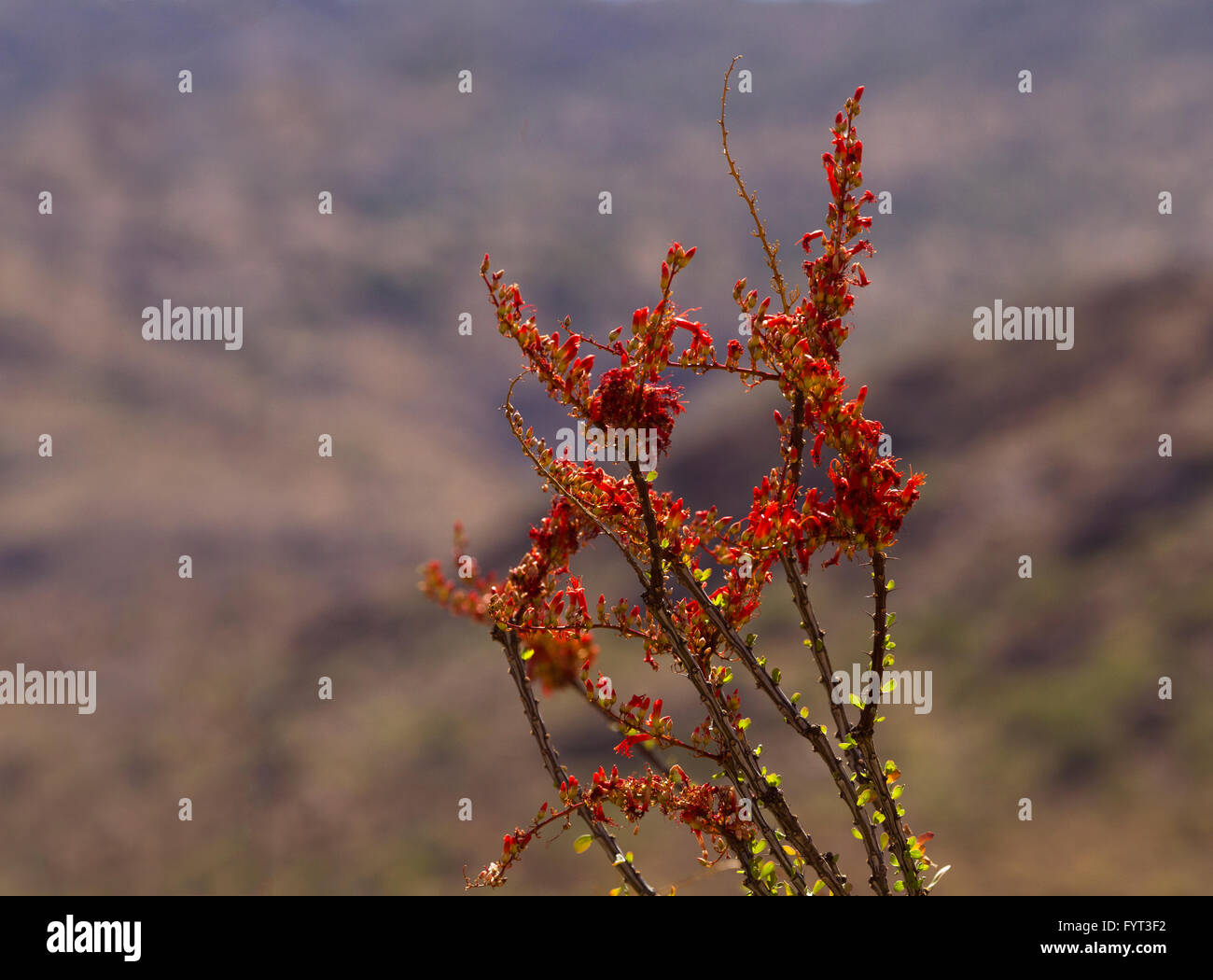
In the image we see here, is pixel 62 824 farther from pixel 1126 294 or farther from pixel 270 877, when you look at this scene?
pixel 1126 294

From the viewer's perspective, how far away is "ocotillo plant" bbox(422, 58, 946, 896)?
1.39 metres

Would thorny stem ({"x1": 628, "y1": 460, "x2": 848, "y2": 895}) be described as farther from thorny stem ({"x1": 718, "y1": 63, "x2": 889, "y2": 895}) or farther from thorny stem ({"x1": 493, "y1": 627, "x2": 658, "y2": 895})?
thorny stem ({"x1": 493, "y1": 627, "x2": 658, "y2": 895})

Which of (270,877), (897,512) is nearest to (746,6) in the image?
(270,877)

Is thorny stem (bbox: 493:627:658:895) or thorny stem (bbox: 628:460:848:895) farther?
thorny stem (bbox: 493:627:658:895)

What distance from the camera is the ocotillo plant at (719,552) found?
54.7 inches

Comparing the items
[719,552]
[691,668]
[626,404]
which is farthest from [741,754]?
[626,404]

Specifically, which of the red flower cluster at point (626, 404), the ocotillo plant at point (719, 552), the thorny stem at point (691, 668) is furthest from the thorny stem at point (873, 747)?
the red flower cluster at point (626, 404)

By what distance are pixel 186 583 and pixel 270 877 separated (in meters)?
8.35

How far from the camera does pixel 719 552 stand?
4.78ft

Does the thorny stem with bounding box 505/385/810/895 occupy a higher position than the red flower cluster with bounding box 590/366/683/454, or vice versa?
the red flower cluster with bounding box 590/366/683/454

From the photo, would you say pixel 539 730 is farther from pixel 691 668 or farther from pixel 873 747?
pixel 873 747

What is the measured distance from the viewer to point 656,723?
5.12ft

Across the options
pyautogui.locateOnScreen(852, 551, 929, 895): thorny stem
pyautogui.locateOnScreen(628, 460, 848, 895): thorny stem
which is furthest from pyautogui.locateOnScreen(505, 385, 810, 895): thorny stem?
pyautogui.locateOnScreen(852, 551, 929, 895): thorny stem

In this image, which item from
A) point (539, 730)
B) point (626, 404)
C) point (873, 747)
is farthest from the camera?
point (539, 730)
